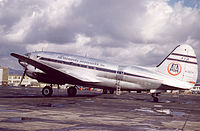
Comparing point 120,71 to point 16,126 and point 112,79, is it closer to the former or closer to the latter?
point 112,79

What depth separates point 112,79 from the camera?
27.0 m

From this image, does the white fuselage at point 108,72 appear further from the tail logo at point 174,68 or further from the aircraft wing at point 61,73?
the tail logo at point 174,68

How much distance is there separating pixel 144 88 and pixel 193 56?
6526 millimetres

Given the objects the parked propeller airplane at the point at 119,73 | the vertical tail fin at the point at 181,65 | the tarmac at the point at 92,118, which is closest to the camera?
the tarmac at the point at 92,118

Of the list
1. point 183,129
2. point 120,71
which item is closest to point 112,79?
point 120,71

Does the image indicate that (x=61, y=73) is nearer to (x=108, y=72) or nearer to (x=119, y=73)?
(x=108, y=72)

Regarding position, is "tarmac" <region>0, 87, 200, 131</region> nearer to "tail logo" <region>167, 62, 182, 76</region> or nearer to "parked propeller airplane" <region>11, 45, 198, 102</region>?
"parked propeller airplane" <region>11, 45, 198, 102</region>

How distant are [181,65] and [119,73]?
6.99m

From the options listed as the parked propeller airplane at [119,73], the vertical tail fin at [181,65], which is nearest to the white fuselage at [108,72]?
the parked propeller airplane at [119,73]

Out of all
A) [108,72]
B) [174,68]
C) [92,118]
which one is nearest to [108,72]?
[108,72]

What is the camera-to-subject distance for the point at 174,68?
25.7 metres

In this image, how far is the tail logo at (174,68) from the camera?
25.4 m

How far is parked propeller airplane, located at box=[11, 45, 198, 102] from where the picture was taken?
994 inches

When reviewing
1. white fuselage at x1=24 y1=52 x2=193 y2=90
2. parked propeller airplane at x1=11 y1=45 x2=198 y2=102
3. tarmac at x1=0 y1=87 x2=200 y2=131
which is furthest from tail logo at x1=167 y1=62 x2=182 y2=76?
tarmac at x1=0 y1=87 x2=200 y2=131
